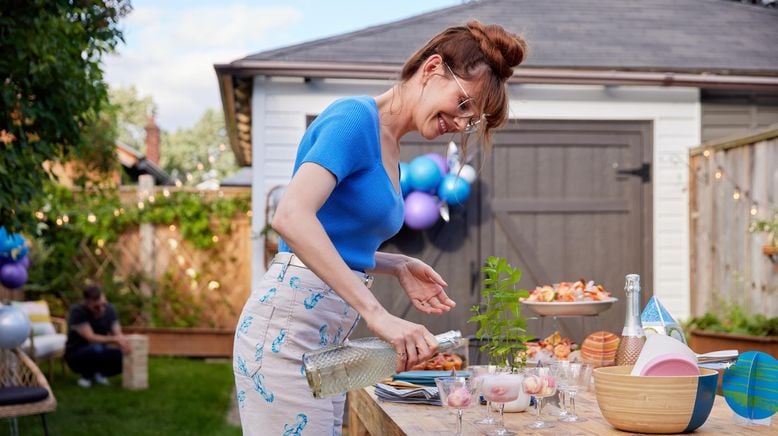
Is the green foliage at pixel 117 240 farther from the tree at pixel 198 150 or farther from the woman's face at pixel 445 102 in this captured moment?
the tree at pixel 198 150

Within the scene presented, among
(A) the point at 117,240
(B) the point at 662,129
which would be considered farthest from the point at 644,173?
(A) the point at 117,240

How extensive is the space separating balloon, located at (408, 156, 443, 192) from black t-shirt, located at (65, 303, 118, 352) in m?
3.72

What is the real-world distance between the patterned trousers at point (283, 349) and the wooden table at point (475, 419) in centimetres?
39

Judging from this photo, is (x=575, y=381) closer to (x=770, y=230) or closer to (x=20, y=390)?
(x=20, y=390)

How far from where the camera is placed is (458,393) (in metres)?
2.09

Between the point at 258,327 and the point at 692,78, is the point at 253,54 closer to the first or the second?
the point at 692,78

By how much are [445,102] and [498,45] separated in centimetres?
16

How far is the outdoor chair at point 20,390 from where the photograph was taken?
5.05 m

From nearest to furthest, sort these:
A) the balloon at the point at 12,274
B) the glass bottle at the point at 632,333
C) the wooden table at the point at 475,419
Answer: the wooden table at the point at 475,419 → the glass bottle at the point at 632,333 → the balloon at the point at 12,274

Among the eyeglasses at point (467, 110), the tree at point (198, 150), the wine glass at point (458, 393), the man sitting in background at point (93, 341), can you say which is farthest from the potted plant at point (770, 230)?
the tree at point (198, 150)

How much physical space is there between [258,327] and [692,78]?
6.17 m

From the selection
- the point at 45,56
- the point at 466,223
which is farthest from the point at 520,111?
Result: the point at 45,56

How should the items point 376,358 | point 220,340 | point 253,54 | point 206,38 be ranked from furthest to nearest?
point 206,38 < point 220,340 < point 253,54 < point 376,358

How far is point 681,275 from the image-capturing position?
294 inches
